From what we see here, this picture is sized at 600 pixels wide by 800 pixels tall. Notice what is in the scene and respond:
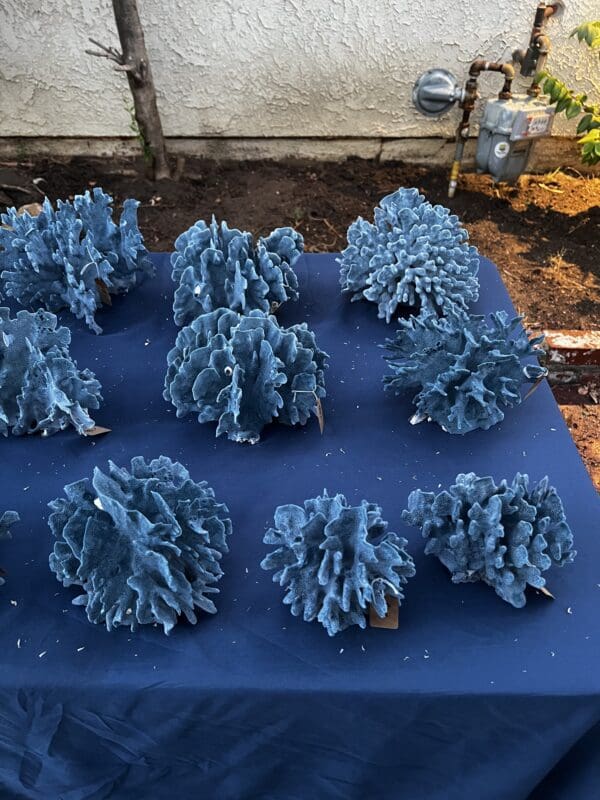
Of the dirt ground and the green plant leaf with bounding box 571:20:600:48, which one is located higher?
the green plant leaf with bounding box 571:20:600:48

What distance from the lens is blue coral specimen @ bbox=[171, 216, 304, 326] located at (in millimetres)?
1476

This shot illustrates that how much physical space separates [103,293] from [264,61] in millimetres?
2005

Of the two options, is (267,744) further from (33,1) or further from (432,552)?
(33,1)

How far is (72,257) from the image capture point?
1539 mm

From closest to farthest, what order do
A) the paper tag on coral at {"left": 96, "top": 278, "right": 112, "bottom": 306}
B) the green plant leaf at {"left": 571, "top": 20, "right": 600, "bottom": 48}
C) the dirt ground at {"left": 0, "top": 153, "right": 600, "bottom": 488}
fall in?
1. the paper tag on coral at {"left": 96, "top": 278, "right": 112, "bottom": 306}
2. the green plant leaf at {"left": 571, "top": 20, "right": 600, "bottom": 48}
3. the dirt ground at {"left": 0, "top": 153, "right": 600, "bottom": 488}

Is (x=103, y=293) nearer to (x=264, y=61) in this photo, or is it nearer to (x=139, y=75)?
(x=139, y=75)

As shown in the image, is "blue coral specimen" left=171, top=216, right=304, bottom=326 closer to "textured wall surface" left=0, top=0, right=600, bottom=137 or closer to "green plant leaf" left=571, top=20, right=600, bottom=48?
"green plant leaf" left=571, top=20, right=600, bottom=48

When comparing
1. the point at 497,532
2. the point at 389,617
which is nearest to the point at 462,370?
the point at 497,532

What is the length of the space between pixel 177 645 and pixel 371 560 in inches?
11.7

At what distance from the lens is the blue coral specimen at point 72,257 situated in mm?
1543

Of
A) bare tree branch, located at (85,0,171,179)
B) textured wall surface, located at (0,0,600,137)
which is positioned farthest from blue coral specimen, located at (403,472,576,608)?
textured wall surface, located at (0,0,600,137)

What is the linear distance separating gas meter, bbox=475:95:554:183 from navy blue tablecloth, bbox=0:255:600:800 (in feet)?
6.60

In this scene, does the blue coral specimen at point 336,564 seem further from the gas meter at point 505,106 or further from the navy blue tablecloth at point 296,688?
the gas meter at point 505,106

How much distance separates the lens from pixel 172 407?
1.36m
